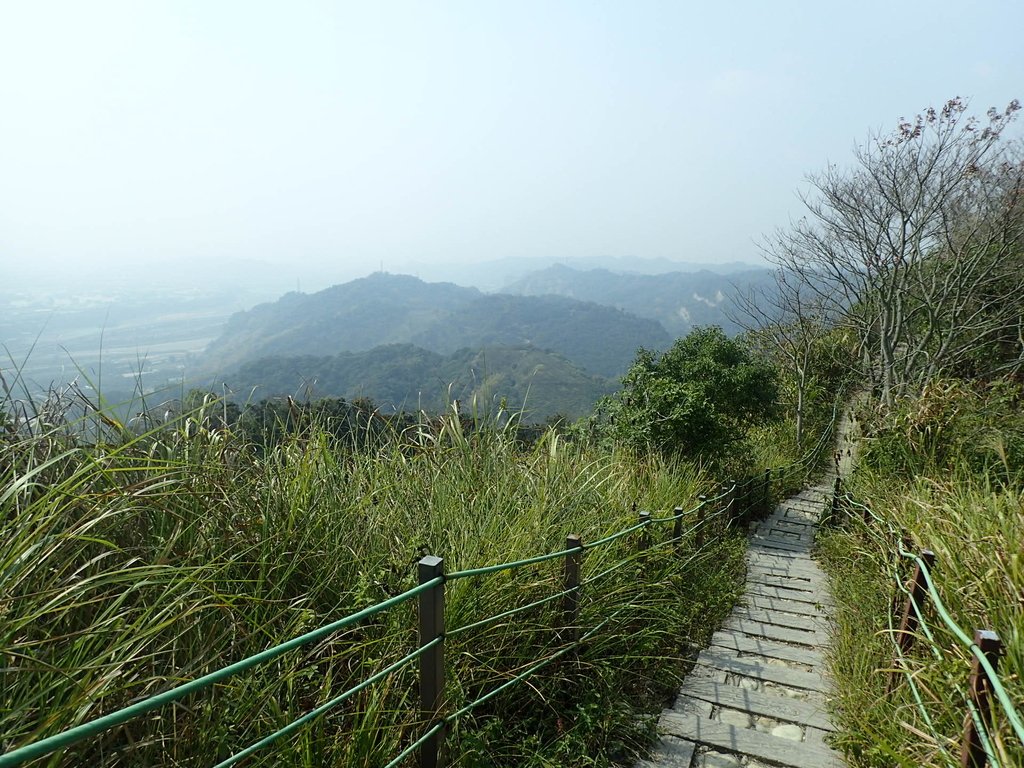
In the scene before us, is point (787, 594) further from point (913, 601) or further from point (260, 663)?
point (260, 663)

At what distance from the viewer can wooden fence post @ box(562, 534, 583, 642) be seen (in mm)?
2750

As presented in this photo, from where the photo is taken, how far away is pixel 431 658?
1.87 meters

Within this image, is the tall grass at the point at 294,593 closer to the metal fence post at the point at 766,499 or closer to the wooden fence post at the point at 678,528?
the wooden fence post at the point at 678,528

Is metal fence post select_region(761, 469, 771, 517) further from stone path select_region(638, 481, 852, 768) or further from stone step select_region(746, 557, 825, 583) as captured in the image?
stone path select_region(638, 481, 852, 768)

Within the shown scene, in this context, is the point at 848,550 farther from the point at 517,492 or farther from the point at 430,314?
the point at 430,314

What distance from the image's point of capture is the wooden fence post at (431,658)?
1.80 meters

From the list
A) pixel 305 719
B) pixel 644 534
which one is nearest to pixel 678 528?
pixel 644 534

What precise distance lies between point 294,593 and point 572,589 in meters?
1.24

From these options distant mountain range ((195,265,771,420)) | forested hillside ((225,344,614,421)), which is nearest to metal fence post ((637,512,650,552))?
forested hillside ((225,344,614,421))

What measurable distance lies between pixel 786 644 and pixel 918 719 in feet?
4.73

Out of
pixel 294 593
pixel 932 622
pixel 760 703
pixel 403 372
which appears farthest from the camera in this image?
pixel 403 372

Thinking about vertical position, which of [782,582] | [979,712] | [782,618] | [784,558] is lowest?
[784,558]

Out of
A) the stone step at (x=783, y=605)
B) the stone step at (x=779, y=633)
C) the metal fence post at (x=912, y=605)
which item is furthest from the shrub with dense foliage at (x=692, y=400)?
the metal fence post at (x=912, y=605)

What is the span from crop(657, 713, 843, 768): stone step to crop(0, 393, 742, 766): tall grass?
0.21m
